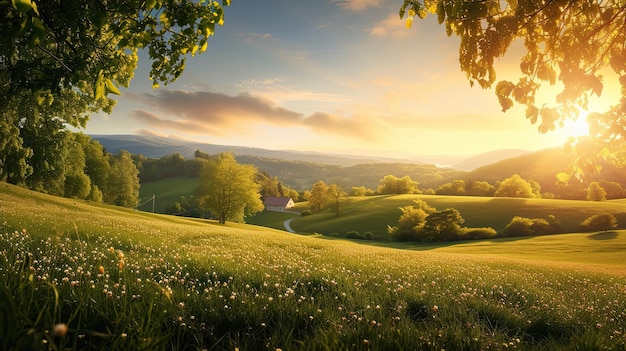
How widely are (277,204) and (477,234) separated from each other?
9824 centimetres

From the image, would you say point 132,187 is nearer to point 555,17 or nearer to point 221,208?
point 221,208

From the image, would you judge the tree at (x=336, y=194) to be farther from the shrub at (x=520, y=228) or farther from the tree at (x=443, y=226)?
the shrub at (x=520, y=228)

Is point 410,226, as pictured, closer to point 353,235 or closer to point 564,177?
point 353,235

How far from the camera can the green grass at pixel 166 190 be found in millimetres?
147375

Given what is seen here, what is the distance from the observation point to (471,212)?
92312mm

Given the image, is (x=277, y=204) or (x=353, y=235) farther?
(x=277, y=204)

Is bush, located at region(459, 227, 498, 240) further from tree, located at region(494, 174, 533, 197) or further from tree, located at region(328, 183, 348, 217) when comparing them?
tree, located at region(494, 174, 533, 197)

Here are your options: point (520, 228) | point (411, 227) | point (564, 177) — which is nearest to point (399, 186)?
point (411, 227)

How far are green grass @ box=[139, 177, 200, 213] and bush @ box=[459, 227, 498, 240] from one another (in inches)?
4287

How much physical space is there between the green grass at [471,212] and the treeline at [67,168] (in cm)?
5113

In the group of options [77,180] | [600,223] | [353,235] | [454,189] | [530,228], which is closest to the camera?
[600,223]

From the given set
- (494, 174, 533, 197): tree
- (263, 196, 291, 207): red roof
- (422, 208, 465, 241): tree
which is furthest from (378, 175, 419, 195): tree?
(422, 208, 465, 241): tree

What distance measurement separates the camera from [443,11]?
5824mm

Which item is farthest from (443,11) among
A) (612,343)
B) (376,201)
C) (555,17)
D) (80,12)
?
(376,201)
